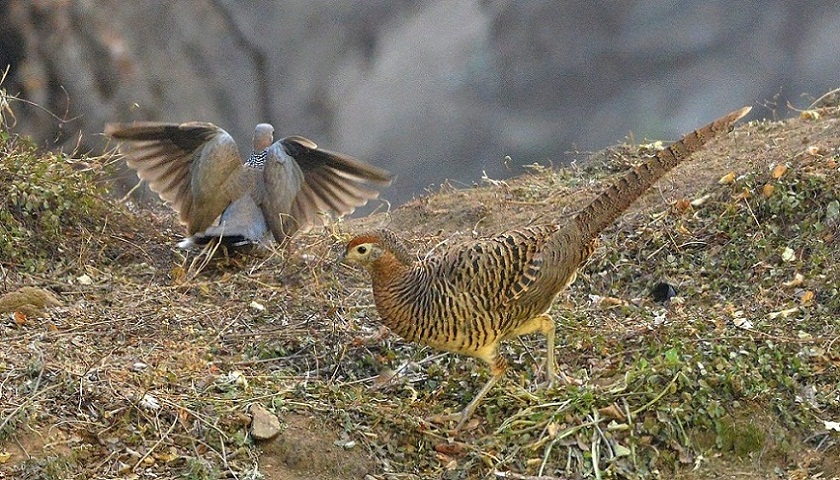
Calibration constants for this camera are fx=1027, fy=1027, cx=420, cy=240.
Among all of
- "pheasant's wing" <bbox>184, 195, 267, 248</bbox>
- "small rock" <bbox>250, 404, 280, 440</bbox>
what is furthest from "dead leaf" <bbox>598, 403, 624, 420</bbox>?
"pheasant's wing" <bbox>184, 195, 267, 248</bbox>

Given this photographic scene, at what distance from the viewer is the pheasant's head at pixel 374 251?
3443 mm

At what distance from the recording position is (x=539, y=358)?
4016 millimetres

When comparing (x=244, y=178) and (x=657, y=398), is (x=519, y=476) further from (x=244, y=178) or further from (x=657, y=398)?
(x=244, y=178)

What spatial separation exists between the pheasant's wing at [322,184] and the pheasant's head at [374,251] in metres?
2.02

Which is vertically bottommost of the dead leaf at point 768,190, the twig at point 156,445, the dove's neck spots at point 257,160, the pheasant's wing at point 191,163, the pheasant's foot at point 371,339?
the twig at point 156,445

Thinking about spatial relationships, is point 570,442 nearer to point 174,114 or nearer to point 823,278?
point 823,278


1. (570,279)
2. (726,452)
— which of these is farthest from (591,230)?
(726,452)

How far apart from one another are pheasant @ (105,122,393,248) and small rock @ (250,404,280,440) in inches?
83.0

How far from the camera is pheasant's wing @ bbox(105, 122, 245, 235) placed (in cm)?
552

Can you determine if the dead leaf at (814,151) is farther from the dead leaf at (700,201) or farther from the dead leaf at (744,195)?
the dead leaf at (700,201)

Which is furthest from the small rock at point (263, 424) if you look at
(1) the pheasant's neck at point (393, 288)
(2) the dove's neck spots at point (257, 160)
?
(2) the dove's neck spots at point (257, 160)

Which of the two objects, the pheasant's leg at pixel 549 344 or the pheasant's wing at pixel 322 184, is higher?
the pheasant's wing at pixel 322 184

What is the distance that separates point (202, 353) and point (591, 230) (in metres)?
1.57

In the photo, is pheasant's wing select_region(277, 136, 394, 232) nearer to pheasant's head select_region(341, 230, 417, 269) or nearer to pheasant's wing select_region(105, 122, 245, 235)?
pheasant's wing select_region(105, 122, 245, 235)
